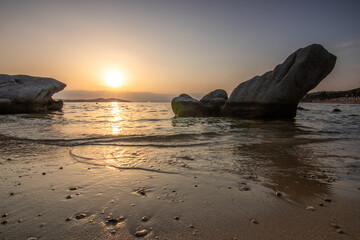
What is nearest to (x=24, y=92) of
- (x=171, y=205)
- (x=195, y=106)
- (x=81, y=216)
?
(x=195, y=106)

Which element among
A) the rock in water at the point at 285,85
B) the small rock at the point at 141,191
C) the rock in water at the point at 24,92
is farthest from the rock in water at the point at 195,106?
the small rock at the point at 141,191

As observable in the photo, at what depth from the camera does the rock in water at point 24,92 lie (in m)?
17.4

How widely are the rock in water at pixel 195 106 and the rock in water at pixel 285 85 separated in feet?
8.34

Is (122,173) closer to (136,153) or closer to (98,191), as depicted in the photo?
(98,191)

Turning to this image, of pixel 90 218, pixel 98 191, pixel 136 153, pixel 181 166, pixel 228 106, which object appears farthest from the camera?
pixel 228 106

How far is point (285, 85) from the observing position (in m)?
12.7

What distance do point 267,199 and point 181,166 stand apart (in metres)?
1.66

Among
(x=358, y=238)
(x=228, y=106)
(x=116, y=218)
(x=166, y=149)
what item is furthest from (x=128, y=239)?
(x=228, y=106)

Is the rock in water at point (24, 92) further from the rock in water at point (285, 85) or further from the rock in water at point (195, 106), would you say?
the rock in water at point (285, 85)

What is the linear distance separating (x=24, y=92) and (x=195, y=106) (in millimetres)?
15386

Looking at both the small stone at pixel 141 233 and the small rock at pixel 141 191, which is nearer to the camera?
the small stone at pixel 141 233

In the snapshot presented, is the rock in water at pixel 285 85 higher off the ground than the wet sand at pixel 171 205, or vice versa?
the rock in water at pixel 285 85

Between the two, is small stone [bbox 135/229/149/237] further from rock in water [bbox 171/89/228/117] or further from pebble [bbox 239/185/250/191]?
rock in water [bbox 171/89/228/117]

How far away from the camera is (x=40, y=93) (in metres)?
19.6
